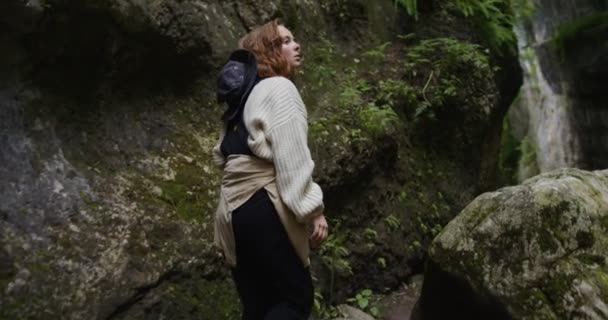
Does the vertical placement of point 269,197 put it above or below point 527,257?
above

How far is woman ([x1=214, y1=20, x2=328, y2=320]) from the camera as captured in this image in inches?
105

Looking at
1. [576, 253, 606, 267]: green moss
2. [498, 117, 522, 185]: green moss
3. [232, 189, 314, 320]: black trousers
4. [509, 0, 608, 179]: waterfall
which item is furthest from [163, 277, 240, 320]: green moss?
[498, 117, 522, 185]: green moss

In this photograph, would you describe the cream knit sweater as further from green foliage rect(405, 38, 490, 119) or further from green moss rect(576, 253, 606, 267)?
green foliage rect(405, 38, 490, 119)

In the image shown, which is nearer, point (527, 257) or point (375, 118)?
point (527, 257)

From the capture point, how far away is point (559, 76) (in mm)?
12008

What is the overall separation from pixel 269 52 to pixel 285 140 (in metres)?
0.53

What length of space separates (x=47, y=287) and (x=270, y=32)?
1.87 m

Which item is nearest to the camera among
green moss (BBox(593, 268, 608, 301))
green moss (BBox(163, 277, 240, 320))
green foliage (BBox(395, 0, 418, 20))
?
green moss (BBox(593, 268, 608, 301))

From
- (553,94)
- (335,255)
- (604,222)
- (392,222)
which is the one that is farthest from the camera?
(553,94)

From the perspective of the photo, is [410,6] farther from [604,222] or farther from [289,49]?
[289,49]

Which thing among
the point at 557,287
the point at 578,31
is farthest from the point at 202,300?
the point at 578,31

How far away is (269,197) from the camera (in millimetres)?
2729

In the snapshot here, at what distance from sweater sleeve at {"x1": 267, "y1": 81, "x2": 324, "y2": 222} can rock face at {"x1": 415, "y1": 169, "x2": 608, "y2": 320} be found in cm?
172

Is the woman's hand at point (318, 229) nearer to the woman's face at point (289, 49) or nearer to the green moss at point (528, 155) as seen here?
the woman's face at point (289, 49)
